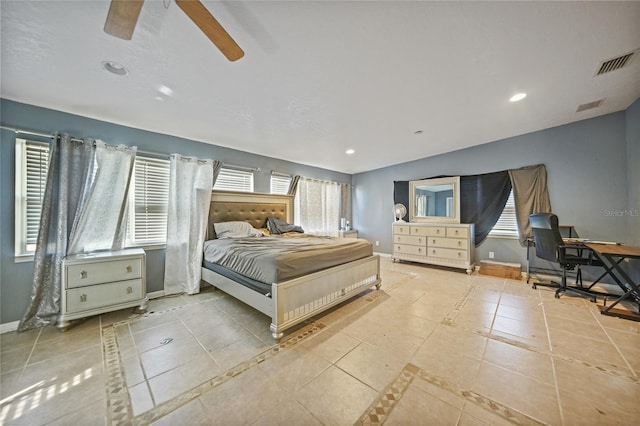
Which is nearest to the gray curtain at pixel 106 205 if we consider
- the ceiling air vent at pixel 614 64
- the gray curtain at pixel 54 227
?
the gray curtain at pixel 54 227

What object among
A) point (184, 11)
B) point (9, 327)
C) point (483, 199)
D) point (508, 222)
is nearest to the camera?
point (184, 11)

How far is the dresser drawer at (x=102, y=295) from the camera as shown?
7.41 feet

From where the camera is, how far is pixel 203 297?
3.16m

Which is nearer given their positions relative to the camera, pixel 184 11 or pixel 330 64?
pixel 184 11

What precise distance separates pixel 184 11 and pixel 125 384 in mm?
2347

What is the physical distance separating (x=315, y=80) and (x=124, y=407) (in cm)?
284

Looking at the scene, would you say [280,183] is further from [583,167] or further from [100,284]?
[583,167]

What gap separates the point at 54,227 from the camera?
244cm

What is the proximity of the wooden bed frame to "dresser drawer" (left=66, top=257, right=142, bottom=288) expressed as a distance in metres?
0.88

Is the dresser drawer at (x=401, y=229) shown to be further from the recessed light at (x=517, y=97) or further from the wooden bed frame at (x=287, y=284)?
the recessed light at (x=517, y=97)

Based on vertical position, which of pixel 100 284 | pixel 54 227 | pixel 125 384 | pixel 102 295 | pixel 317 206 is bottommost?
pixel 125 384

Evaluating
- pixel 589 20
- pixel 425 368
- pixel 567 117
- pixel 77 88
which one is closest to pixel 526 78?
pixel 589 20

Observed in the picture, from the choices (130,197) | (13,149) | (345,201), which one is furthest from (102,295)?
(345,201)

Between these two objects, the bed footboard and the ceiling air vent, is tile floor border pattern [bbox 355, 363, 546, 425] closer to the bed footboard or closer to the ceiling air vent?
the bed footboard
